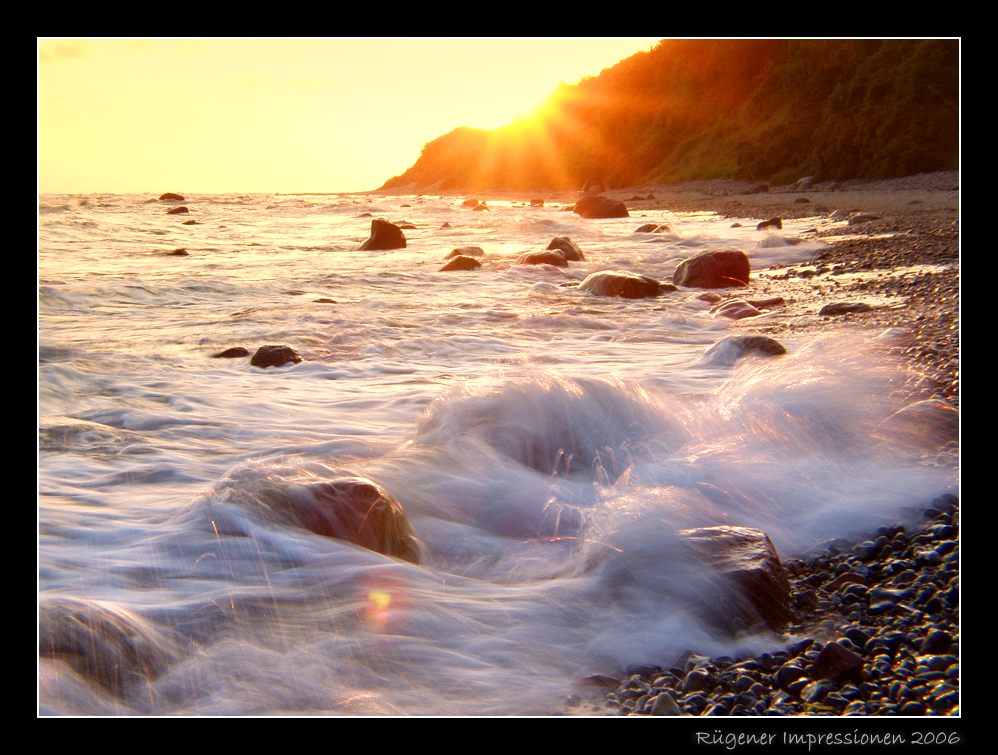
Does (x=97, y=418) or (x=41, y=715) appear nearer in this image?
(x=41, y=715)

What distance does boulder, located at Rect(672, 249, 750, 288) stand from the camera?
10312 mm

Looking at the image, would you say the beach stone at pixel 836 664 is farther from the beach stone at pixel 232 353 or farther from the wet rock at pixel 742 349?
the beach stone at pixel 232 353

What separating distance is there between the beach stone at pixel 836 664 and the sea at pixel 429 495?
0.74 feet

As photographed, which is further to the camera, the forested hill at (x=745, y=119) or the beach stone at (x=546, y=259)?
the forested hill at (x=745, y=119)

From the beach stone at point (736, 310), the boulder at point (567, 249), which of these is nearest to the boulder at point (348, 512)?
the beach stone at point (736, 310)

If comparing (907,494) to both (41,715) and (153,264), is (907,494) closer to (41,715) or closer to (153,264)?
(41,715)

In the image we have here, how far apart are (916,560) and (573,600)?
1269mm

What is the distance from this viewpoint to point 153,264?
1348 cm

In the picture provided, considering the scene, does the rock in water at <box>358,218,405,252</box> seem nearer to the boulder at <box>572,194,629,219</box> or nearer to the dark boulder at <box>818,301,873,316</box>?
A: the boulder at <box>572,194,629,219</box>

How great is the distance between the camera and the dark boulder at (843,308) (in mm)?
7114

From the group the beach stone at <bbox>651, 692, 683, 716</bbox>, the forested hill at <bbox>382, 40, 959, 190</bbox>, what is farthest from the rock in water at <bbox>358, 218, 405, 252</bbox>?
the beach stone at <bbox>651, 692, 683, 716</bbox>
